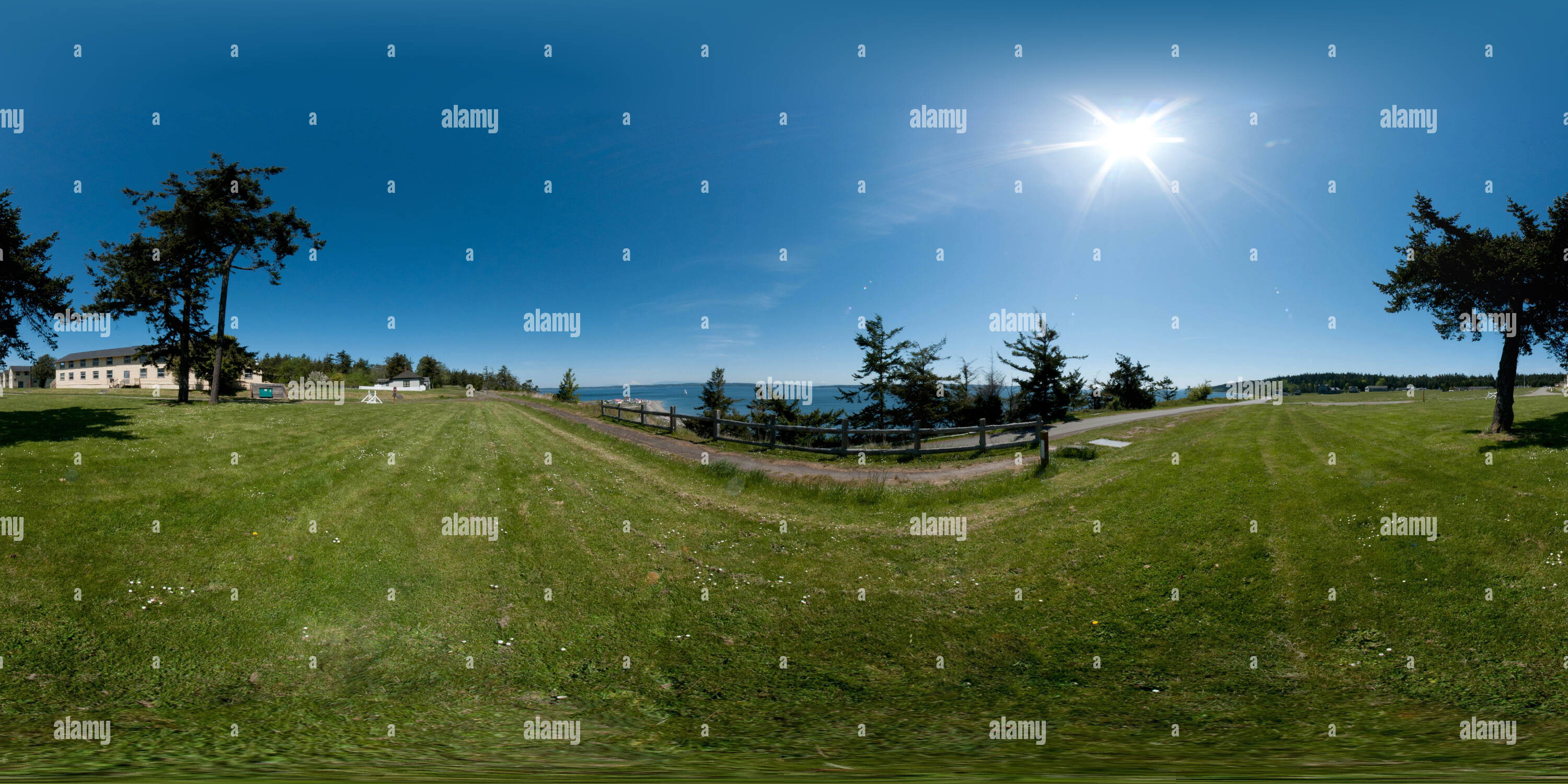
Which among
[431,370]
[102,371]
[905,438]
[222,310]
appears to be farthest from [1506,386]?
[102,371]

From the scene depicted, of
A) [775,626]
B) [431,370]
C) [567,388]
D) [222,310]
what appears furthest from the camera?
[431,370]

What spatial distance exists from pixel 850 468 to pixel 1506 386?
17.5m

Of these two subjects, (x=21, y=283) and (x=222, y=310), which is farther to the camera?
(x=222, y=310)

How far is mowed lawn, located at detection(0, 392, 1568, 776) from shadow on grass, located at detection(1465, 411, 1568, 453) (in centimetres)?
140

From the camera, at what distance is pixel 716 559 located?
26.7 ft

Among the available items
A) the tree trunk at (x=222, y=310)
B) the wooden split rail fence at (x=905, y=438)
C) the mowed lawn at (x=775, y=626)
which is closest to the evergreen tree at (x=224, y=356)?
the tree trunk at (x=222, y=310)

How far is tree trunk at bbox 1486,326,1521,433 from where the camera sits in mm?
14086

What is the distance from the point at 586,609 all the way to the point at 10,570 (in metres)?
6.85

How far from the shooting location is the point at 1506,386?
14383 millimetres

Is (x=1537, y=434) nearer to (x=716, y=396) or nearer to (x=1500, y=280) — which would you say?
(x=1500, y=280)

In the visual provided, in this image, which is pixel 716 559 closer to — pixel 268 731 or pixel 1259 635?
pixel 268 731

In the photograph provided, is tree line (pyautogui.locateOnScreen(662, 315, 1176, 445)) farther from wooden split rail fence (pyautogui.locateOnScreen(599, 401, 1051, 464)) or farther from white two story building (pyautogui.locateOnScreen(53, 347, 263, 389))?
white two story building (pyautogui.locateOnScreen(53, 347, 263, 389))

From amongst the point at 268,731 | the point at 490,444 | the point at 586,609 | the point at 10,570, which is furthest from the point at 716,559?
the point at 490,444

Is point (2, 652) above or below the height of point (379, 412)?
below
